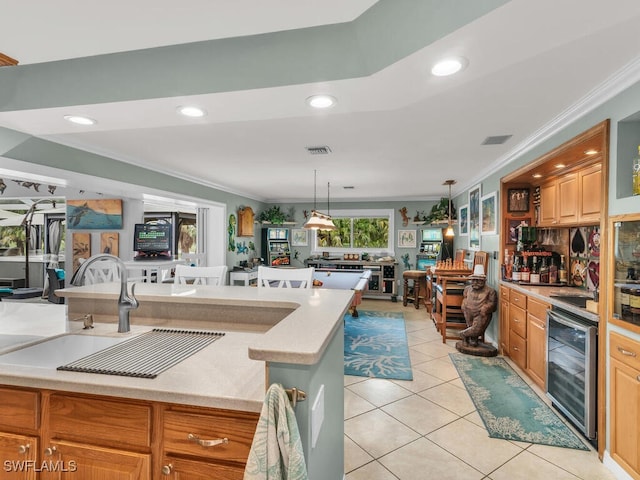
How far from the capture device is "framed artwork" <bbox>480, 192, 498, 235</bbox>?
4.41 meters

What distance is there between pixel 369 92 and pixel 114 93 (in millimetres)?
1496

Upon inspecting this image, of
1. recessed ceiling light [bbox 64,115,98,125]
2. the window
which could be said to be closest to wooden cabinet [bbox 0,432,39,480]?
recessed ceiling light [bbox 64,115,98,125]

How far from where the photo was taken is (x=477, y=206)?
5227 millimetres

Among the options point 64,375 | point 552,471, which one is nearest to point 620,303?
point 552,471

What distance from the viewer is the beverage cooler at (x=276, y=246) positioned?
8.12 metres

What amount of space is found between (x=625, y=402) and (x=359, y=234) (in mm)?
6440

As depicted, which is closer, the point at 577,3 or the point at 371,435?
the point at 577,3

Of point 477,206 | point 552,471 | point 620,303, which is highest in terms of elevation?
point 477,206

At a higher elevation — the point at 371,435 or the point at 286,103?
the point at 286,103

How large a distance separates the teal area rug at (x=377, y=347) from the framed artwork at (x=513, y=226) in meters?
1.86

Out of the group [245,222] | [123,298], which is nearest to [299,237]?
[245,222]

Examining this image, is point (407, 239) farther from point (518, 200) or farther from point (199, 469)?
point (199, 469)

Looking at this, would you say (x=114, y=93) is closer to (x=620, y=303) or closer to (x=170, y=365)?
(x=170, y=365)

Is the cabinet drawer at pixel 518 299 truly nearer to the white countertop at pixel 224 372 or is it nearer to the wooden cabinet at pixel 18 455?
the white countertop at pixel 224 372
